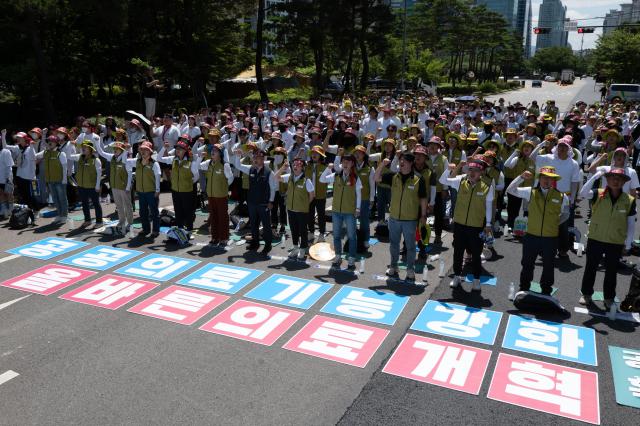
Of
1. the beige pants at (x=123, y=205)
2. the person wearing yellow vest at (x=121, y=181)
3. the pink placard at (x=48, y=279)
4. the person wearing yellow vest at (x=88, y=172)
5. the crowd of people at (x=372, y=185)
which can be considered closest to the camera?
the crowd of people at (x=372, y=185)

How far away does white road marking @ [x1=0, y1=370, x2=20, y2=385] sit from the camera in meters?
5.91

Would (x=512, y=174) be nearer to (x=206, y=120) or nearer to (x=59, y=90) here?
(x=206, y=120)

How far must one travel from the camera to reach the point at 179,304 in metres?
8.02

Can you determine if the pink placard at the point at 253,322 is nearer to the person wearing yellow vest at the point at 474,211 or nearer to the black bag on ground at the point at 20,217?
the person wearing yellow vest at the point at 474,211

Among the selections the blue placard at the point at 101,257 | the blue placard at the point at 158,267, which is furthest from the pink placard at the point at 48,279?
the blue placard at the point at 158,267

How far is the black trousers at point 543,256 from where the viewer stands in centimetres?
770

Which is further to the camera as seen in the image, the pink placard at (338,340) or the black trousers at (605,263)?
the black trousers at (605,263)

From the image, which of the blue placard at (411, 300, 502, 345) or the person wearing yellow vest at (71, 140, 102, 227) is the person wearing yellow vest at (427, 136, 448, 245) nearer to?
the blue placard at (411, 300, 502, 345)

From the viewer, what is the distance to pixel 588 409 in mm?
5395

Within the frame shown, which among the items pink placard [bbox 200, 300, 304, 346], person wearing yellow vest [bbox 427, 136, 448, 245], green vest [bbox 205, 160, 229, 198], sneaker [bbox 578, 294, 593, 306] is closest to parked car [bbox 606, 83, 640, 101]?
person wearing yellow vest [bbox 427, 136, 448, 245]

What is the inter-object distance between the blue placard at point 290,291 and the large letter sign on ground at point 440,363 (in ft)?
6.23

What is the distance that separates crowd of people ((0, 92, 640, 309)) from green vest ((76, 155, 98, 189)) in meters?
0.02

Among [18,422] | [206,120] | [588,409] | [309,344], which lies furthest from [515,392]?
[206,120]

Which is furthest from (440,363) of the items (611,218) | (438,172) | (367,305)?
(438,172)
